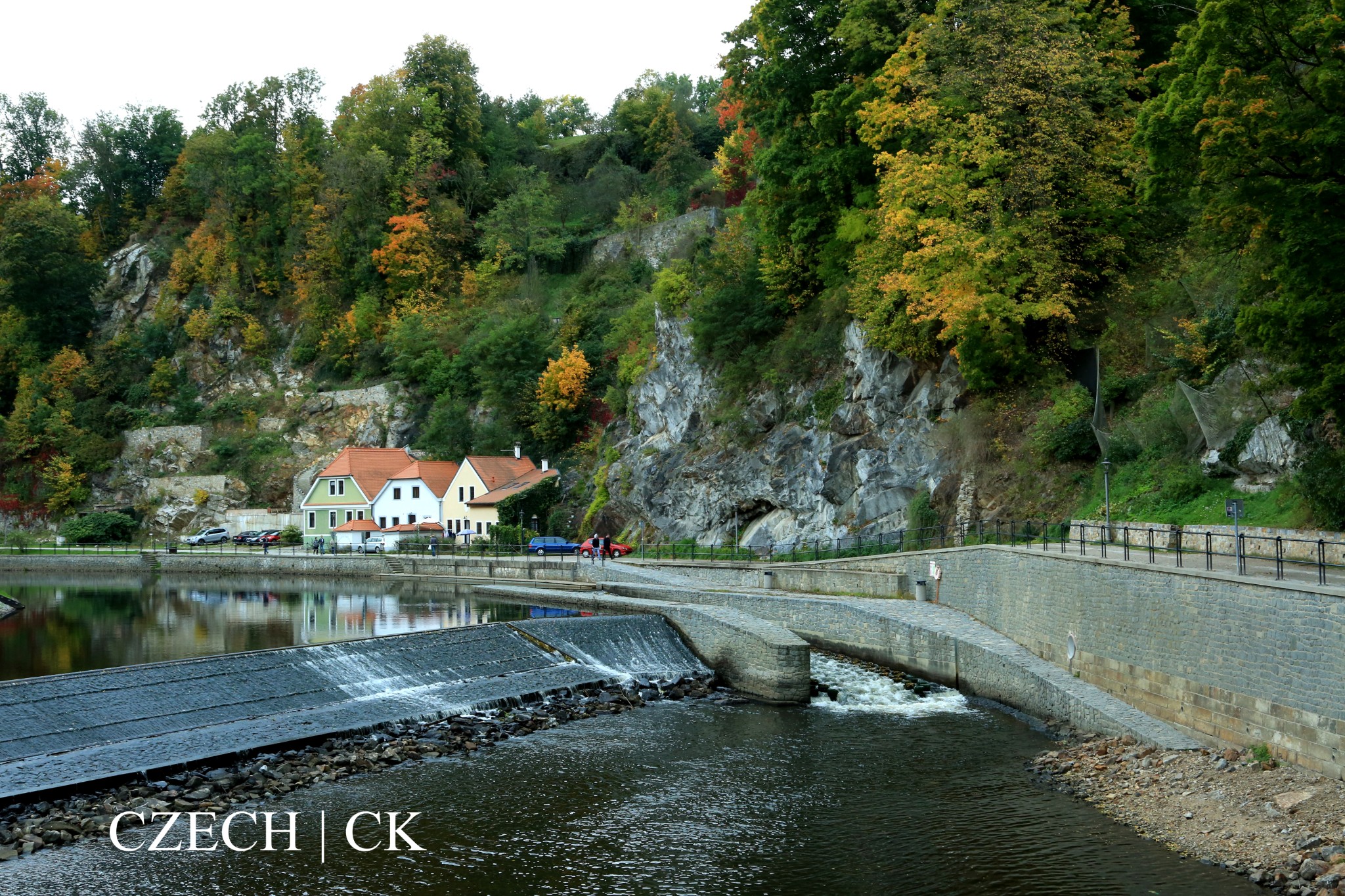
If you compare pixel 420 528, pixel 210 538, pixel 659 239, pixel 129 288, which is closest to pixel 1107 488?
pixel 420 528

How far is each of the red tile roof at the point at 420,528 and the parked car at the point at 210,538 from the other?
1181 centimetres

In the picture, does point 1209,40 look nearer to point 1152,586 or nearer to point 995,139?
point 1152,586

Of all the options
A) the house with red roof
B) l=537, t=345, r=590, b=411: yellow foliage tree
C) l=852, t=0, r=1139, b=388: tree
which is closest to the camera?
l=852, t=0, r=1139, b=388: tree

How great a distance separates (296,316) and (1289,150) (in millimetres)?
72537

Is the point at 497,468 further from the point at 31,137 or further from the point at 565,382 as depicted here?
the point at 31,137

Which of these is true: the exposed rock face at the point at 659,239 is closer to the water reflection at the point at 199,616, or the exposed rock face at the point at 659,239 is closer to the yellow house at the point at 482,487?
the yellow house at the point at 482,487

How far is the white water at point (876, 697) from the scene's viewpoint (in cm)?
2136

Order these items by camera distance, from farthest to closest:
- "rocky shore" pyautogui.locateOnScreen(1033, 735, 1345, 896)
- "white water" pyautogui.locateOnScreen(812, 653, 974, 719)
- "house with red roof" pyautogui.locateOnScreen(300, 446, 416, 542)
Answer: "house with red roof" pyautogui.locateOnScreen(300, 446, 416, 542) < "white water" pyautogui.locateOnScreen(812, 653, 974, 719) < "rocky shore" pyautogui.locateOnScreen(1033, 735, 1345, 896)

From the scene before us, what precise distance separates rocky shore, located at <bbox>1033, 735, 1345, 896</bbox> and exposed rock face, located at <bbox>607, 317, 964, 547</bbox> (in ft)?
57.7

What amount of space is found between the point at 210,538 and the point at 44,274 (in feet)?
103

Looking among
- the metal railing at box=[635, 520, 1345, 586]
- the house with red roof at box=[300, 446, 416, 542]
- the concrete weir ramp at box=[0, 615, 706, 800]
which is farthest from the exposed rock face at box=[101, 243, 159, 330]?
the concrete weir ramp at box=[0, 615, 706, 800]

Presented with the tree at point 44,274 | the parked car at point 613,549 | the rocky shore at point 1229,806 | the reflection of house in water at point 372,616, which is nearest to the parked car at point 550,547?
the parked car at point 613,549

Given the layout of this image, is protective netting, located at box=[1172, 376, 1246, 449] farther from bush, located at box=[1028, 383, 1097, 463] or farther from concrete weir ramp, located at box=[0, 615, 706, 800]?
concrete weir ramp, located at box=[0, 615, 706, 800]

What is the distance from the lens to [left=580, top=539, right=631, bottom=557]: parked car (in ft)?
146
